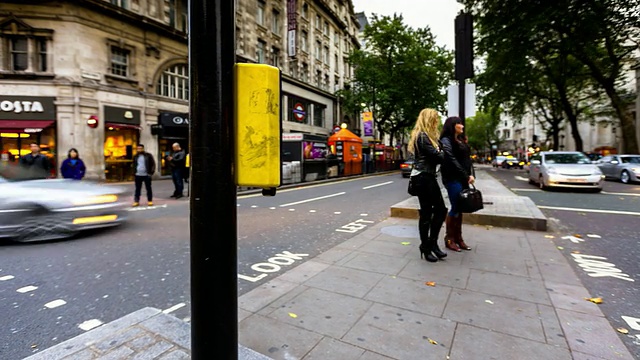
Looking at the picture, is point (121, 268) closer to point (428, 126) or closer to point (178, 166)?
point (428, 126)

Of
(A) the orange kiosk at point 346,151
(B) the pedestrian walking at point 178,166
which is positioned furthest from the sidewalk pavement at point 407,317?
(A) the orange kiosk at point 346,151

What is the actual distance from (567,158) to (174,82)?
21.4 m

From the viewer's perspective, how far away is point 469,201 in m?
4.31

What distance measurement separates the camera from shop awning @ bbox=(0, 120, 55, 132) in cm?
1531

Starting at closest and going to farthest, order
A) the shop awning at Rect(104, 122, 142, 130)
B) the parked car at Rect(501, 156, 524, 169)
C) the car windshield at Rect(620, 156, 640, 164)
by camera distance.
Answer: the shop awning at Rect(104, 122, 142, 130) → the car windshield at Rect(620, 156, 640, 164) → the parked car at Rect(501, 156, 524, 169)

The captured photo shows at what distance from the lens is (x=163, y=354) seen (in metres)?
2.02

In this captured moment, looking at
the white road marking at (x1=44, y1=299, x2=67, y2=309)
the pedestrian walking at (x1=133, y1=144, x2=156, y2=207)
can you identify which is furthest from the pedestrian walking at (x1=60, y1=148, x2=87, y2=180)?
the white road marking at (x1=44, y1=299, x2=67, y2=309)

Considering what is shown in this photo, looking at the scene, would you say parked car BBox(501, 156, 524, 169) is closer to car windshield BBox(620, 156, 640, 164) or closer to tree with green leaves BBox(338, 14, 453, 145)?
tree with green leaves BBox(338, 14, 453, 145)

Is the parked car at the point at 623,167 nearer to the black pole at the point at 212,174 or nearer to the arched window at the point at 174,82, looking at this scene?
the black pole at the point at 212,174

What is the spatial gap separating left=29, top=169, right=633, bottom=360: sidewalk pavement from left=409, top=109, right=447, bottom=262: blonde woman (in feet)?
0.96

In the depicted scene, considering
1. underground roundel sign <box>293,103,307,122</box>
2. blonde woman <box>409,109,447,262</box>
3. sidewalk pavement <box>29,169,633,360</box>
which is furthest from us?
underground roundel sign <box>293,103,307,122</box>

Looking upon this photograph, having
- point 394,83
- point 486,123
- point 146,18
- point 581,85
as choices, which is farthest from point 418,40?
point 486,123

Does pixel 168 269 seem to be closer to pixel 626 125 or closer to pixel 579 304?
pixel 579 304

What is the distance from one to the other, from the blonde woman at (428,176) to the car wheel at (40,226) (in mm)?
5646
